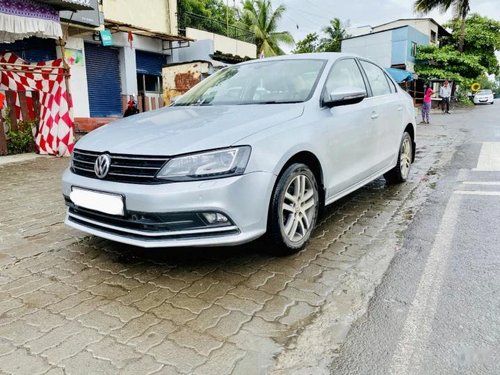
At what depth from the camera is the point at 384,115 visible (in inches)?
186

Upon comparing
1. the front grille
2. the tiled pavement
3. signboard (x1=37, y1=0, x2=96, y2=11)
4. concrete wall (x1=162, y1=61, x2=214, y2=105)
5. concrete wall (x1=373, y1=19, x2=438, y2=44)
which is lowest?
the tiled pavement

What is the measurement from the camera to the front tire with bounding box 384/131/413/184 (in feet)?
18.1

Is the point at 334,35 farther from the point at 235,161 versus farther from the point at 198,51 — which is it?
the point at 235,161

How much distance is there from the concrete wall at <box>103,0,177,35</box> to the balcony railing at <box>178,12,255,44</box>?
164 cm

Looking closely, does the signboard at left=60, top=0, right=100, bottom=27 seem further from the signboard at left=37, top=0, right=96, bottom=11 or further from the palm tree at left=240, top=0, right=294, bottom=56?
the palm tree at left=240, top=0, right=294, bottom=56

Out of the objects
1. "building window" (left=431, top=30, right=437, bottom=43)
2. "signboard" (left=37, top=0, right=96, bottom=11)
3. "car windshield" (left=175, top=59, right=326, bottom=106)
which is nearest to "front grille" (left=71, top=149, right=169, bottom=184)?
"car windshield" (left=175, top=59, right=326, bottom=106)

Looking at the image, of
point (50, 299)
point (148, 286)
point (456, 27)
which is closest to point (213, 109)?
point (148, 286)

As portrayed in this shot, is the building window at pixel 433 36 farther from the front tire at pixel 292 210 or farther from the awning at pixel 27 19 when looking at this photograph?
the front tire at pixel 292 210

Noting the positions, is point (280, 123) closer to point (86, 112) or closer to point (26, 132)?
point (26, 132)

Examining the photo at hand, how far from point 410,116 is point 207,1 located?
28.9 m

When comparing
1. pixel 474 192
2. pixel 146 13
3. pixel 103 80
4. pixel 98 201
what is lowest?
pixel 474 192

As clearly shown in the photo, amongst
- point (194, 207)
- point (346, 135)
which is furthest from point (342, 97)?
point (194, 207)

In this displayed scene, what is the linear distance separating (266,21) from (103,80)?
786 inches

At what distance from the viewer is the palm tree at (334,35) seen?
42250 mm
